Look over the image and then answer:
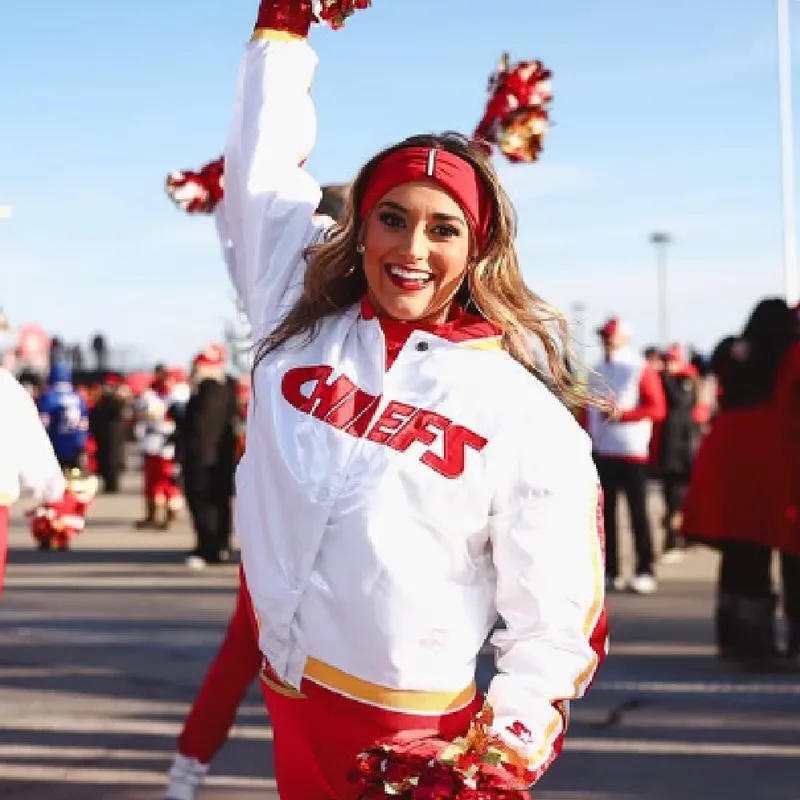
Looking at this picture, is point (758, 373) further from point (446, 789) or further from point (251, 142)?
point (446, 789)

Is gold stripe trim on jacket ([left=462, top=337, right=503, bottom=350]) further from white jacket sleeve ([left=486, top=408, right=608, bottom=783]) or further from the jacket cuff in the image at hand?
the jacket cuff

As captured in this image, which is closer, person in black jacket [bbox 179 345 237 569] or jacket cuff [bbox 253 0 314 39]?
jacket cuff [bbox 253 0 314 39]

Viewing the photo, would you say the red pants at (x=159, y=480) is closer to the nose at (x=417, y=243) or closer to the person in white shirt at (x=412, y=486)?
the person in white shirt at (x=412, y=486)

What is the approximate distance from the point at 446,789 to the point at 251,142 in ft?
4.19

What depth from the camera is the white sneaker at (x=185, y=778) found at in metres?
4.40

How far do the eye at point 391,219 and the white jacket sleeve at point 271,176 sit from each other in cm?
24

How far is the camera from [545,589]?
7.31 ft

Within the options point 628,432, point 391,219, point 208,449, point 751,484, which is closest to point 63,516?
point 391,219

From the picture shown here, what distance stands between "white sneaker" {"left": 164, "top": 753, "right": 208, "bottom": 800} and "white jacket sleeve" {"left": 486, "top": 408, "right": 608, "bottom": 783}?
2.34 m

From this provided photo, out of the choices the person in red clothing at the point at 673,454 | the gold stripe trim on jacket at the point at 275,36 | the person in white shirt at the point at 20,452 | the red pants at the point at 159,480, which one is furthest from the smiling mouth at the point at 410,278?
the red pants at the point at 159,480

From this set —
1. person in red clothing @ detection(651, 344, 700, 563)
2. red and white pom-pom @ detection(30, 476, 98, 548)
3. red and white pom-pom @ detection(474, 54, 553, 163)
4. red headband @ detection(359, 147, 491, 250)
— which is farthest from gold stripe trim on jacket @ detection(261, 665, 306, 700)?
person in red clothing @ detection(651, 344, 700, 563)

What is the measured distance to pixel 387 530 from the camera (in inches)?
89.7

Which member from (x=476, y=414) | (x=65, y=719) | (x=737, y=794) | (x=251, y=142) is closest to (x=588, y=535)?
(x=476, y=414)

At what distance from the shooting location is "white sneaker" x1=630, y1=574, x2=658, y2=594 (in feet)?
32.5
